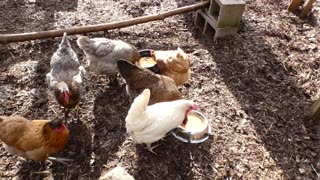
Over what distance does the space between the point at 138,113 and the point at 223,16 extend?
2.38 metres

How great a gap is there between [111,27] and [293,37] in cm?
284

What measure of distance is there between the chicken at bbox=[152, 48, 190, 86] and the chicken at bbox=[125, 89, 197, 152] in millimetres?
629

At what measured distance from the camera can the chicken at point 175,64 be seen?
3.32 meters

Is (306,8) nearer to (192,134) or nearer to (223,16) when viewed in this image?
(223,16)

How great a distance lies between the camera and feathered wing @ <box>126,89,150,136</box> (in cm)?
251

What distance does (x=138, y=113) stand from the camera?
8.33 feet

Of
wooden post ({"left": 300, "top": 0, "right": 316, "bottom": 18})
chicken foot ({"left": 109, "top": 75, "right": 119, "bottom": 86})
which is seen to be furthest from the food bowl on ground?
wooden post ({"left": 300, "top": 0, "right": 316, "bottom": 18})

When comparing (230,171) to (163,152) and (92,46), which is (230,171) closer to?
(163,152)

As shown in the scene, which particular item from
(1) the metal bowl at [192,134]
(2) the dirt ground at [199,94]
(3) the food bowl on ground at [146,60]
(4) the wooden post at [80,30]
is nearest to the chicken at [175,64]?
(3) the food bowl on ground at [146,60]

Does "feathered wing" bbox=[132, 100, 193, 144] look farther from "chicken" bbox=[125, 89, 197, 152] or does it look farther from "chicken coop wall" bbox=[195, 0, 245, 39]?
"chicken coop wall" bbox=[195, 0, 245, 39]

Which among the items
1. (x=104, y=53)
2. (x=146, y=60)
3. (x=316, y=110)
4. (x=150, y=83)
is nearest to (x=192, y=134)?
(x=150, y=83)

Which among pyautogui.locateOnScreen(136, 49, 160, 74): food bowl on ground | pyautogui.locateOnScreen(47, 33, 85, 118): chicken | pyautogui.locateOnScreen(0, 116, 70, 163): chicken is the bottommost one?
pyautogui.locateOnScreen(136, 49, 160, 74): food bowl on ground

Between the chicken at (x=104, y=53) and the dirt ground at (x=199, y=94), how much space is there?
32 cm

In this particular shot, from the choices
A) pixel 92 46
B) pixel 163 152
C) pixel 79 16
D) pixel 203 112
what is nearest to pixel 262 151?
pixel 203 112
